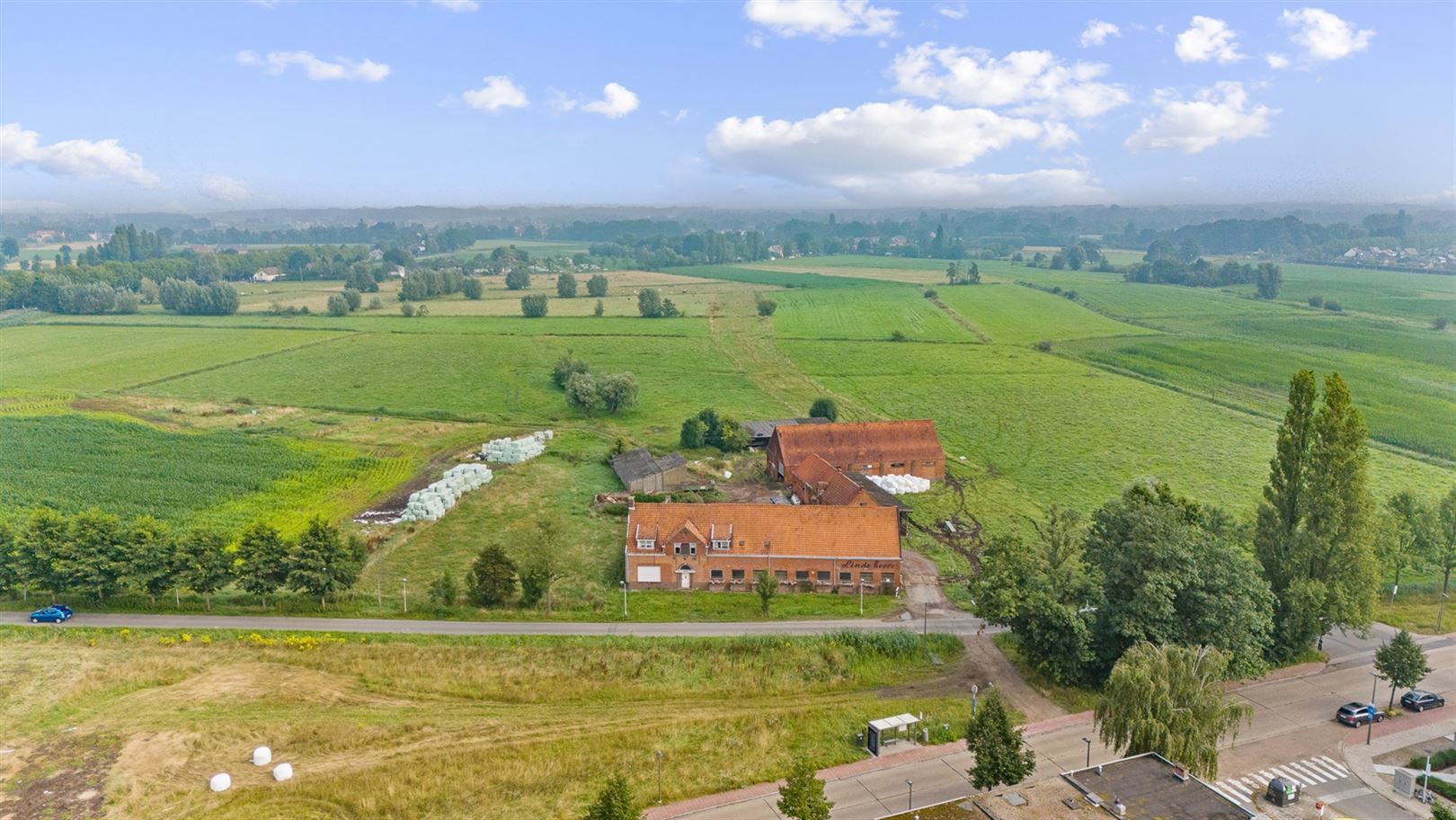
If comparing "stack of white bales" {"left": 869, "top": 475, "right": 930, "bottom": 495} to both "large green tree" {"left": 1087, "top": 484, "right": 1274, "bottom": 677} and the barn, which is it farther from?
"large green tree" {"left": 1087, "top": 484, "right": 1274, "bottom": 677}

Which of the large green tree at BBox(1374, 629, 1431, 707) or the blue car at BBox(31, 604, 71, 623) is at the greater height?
the large green tree at BBox(1374, 629, 1431, 707)

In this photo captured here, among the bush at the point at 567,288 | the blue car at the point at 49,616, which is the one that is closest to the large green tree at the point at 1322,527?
the blue car at the point at 49,616

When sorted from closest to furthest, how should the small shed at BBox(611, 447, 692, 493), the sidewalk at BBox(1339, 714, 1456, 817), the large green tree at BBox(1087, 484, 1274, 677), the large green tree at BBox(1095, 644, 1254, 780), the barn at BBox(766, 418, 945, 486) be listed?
the large green tree at BBox(1095, 644, 1254, 780) → the sidewalk at BBox(1339, 714, 1456, 817) → the large green tree at BBox(1087, 484, 1274, 677) → the small shed at BBox(611, 447, 692, 493) → the barn at BBox(766, 418, 945, 486)

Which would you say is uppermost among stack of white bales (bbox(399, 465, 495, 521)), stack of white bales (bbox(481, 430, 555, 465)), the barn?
the barn

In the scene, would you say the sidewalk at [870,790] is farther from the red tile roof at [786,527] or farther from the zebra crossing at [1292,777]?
the red tile roof at [786,527]

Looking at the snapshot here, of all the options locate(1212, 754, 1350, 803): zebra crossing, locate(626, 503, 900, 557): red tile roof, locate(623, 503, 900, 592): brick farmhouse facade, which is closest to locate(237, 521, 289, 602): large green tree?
A: locate(623, 503, 900, 592): brick farmhouse facade

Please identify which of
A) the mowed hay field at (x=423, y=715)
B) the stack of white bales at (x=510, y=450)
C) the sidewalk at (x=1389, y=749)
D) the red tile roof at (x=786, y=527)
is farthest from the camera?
the stack of white bales at (x=510, y=450)
